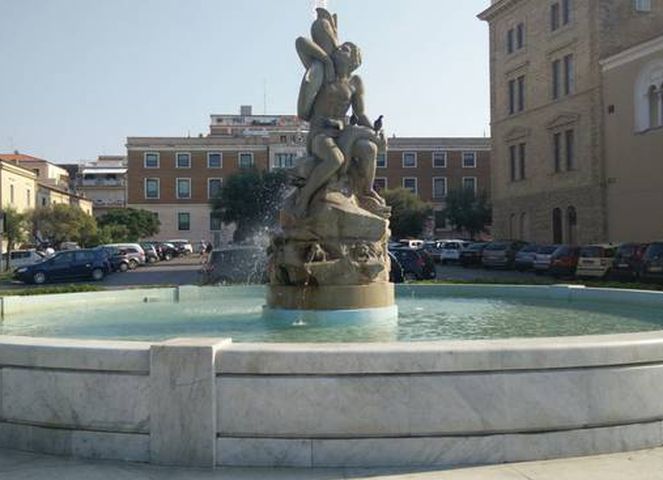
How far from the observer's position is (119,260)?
146 feet

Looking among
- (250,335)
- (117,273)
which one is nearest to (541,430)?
(250,335)

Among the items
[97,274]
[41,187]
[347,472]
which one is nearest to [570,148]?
[97,274]

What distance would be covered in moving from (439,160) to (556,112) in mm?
36395


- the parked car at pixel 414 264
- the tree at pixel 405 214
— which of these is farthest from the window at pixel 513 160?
the parked car at pixel 414 264

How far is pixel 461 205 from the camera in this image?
6750 cm

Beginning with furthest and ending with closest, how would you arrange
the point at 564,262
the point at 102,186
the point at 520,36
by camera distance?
the point at 102,186
the point at 520,36
the point at 564,262

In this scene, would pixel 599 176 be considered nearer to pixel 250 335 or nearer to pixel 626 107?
pixel 626 107

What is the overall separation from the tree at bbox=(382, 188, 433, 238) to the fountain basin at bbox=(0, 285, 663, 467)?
58313mm

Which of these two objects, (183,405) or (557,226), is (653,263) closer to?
(557,226)

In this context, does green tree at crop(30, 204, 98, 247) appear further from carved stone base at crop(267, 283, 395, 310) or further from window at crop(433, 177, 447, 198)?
carved stone base at crop(267, 283, 395, 310)

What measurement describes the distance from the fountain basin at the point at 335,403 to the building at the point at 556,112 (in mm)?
38364

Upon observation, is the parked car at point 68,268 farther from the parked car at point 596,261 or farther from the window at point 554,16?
the window at point 554,16

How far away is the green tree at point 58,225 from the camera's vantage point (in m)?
64.9

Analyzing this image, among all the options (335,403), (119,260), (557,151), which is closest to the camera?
(335,403)
